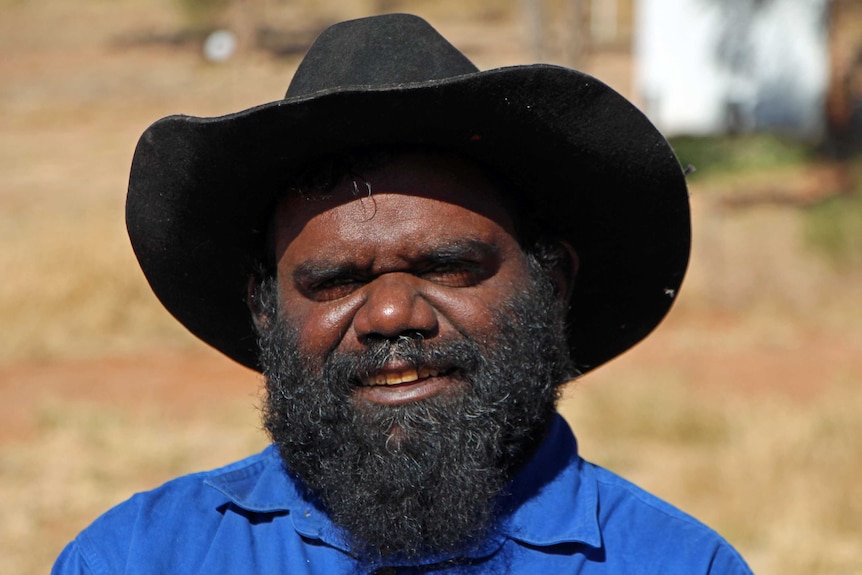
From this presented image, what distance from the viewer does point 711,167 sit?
16469 millimetres

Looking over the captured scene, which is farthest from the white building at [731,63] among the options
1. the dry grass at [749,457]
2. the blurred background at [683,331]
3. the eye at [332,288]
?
the eye at [332,288]

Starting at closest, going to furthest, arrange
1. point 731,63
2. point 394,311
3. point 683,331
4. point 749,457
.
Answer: point 394,311 → point 749,457 → point 683,331 → point 731,63

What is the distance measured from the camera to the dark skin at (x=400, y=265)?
2.21m

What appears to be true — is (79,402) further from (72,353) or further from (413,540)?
(413,540)

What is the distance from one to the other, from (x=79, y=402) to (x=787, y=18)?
46.8 ft

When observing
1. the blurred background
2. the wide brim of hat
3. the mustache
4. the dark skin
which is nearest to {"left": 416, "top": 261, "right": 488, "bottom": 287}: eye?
the dark skin

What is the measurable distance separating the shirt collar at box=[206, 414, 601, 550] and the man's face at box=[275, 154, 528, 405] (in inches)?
10.6

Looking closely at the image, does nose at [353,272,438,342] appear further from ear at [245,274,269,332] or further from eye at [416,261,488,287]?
ear at [245,274,269,332]

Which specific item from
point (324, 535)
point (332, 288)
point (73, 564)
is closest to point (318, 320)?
point (332, 288)

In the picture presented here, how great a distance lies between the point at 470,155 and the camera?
232cm

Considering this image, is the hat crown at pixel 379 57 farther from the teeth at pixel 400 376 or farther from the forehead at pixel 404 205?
the teeth at pixel 400 376

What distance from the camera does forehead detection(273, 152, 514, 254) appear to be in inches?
87.4

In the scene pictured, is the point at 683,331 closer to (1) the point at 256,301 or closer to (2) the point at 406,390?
(1) the point at 256,301

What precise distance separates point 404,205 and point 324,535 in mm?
673
